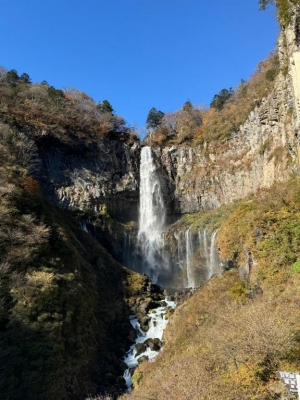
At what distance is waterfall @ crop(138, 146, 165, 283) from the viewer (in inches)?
1452

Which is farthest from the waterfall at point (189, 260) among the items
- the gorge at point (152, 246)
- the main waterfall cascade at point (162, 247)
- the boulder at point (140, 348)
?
the boulder at point (140, 348)

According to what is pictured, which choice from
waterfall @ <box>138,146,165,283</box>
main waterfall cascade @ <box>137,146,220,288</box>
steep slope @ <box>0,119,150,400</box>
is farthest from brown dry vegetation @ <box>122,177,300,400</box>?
waterfall @ <box>138,146,165,283</box>

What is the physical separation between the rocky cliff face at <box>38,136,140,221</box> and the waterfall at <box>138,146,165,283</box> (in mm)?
1166

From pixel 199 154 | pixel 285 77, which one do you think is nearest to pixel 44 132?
pixel 199 154

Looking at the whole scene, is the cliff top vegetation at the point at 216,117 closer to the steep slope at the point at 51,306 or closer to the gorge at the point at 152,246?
the gorge at the point at 152,246

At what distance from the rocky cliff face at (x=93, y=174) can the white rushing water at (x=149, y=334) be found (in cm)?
1695

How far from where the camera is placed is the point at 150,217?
41531 millimetres

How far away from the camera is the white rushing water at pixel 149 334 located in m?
18.9

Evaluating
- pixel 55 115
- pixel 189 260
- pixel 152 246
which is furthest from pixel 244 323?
pixel 55 115

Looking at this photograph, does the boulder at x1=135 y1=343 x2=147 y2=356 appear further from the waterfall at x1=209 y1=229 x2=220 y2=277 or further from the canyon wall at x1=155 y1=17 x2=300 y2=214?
the canyon wall at x1=155 y1=17 x2=300 y2=214

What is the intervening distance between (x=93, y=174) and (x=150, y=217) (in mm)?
9598

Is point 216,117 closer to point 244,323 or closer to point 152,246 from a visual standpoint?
point 152,246

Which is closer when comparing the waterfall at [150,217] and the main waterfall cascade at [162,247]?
the main waterfall cascade at [162,247]

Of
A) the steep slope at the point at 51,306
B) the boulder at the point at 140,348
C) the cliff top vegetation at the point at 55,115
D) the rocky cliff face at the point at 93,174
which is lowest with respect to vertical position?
the boulder at the point at 140,348
